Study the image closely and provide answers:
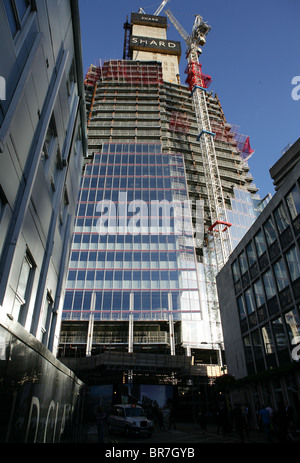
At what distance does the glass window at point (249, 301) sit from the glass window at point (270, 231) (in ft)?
16.4

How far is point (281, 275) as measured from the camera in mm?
19859

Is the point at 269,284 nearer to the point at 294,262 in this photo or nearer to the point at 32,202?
the point at 294,262

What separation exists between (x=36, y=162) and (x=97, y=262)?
156ft

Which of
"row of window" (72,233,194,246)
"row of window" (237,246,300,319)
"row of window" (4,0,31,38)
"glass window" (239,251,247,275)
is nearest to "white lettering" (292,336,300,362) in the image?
"row of window" (237,246,300,319)

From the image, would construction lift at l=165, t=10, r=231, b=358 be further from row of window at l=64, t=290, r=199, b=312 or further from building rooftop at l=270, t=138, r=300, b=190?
building rooftop at l=270, t=138, r=300, b=190

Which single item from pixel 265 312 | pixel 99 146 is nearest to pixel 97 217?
pixel 99 146

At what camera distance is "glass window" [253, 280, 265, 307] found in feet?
73.3

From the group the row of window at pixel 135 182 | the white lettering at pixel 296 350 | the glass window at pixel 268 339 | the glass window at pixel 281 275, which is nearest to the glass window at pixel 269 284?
the glass window at pixel 281 275

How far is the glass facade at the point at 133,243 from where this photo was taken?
52281 mm

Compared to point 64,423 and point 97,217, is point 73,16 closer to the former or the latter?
point 64,423

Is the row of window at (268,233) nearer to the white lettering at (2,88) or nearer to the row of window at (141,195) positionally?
the white lettering at (2,88)

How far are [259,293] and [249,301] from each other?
1.98m

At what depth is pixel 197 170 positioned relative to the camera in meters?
80.2

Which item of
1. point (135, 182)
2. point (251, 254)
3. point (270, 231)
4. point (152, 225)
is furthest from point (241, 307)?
point (135, 182)
